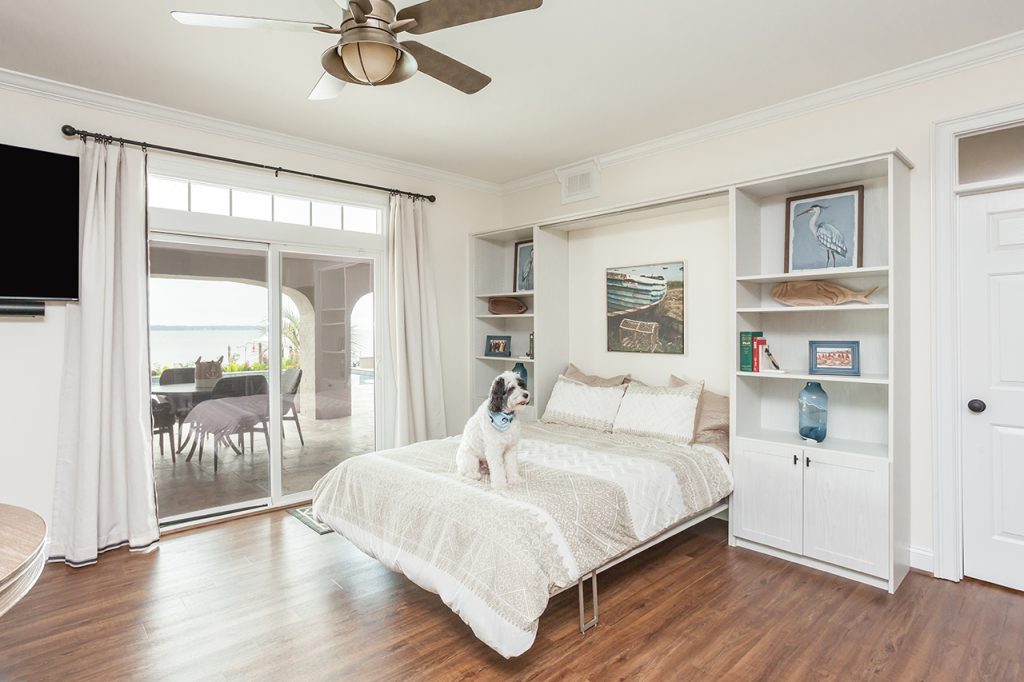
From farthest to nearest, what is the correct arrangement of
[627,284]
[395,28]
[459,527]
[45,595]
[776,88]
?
[627,284], [776,88], [45,595], [459,527], [395,28]

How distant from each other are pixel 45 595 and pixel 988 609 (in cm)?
461

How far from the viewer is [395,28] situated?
6.32 ft

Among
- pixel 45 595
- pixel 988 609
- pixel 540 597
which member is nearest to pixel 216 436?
pixel 45 595

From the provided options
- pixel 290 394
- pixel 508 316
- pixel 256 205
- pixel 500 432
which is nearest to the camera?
pixel 500 432

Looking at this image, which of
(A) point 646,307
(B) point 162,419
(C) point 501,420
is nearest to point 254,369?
(B) point 162,419

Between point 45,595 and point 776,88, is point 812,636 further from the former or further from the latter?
point 45,595

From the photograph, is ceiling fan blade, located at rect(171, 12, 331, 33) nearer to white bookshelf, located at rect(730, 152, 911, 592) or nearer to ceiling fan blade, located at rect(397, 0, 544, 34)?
ceiling fan blade, located at rect(397, 0, 544, 34)

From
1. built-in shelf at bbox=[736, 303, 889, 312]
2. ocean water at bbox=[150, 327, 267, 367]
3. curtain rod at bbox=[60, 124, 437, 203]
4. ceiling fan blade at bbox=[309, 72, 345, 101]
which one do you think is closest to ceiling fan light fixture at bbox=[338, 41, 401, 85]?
ceiling fan blade at bbox=[309, 72, 345, 101]

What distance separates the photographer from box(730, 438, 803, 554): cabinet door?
309 centimetres

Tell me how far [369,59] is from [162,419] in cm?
292

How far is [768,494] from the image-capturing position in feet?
10.5

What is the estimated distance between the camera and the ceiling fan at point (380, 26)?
6.01 feet

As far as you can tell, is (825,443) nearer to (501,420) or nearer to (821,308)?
→ (821,308)

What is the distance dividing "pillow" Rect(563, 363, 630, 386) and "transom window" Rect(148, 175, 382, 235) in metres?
2.01
